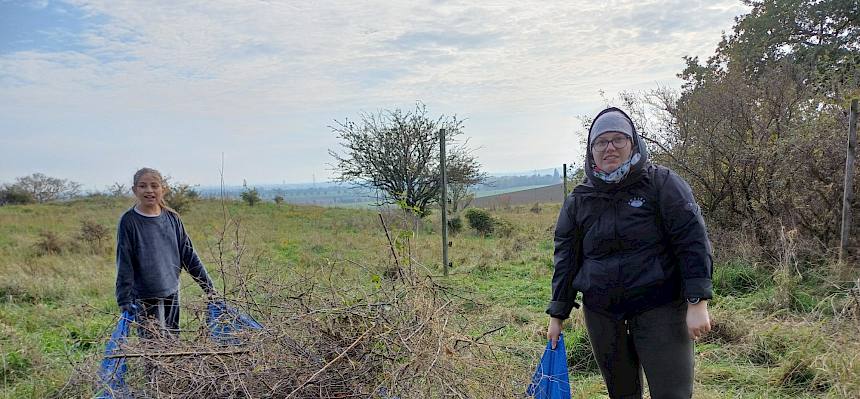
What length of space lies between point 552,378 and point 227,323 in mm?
1614

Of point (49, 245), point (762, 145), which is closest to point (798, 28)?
point (762, 145)

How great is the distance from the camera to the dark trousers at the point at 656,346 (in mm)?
2057

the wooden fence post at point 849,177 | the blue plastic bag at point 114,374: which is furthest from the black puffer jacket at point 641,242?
the wooden fence post at point 849,177

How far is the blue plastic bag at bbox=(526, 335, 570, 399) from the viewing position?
250 centimetres

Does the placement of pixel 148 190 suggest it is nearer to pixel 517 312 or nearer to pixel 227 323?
pixel 227 323

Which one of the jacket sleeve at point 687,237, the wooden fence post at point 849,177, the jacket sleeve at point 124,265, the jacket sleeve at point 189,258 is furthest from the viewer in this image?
the wooden fence post at point 849,177

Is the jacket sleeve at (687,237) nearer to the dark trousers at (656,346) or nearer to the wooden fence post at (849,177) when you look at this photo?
the dark trousers at (656,346)

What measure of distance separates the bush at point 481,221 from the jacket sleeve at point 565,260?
408 inches

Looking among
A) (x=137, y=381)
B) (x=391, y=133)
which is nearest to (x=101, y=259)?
(x=391, y=133)

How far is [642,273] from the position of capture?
79.9 inches

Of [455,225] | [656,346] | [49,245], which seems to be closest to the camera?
[656,346]

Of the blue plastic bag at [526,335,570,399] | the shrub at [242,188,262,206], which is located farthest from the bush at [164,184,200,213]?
the blue plastic bag at [526,335,570,399]

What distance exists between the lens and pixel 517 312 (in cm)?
492

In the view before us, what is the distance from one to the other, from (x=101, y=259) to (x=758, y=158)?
9978mm
